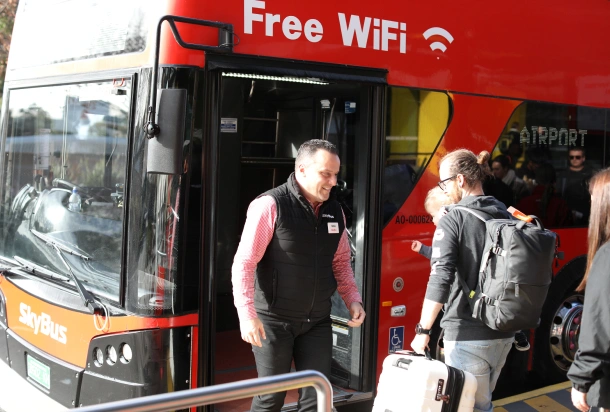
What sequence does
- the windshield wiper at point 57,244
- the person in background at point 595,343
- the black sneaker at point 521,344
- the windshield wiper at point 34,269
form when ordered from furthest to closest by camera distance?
1. the windshield wiper at point 34,269
2. the windshield wiper at point 57,244
3. the black sneaker at point 521,344
4. the person in background at point 595,343

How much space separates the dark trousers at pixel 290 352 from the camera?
3578 millimetres

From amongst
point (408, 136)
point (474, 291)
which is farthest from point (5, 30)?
point (474, 291)

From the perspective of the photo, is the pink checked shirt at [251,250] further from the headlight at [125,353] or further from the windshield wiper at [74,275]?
the windshield wiper at [74,275]

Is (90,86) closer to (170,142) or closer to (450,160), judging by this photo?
(170,142)

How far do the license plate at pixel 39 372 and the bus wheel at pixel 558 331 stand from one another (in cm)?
346

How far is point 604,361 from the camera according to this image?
9.07 feet

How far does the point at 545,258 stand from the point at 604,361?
75 cm

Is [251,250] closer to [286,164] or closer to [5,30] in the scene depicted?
[286,164]

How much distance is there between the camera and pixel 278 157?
6121 mm

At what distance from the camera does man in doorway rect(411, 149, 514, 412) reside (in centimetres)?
356

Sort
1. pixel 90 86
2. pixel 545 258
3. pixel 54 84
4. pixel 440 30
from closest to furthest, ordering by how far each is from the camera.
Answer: pixel 545 258 < pixel 90 86 < pixel 54 84 < pixel 440 30

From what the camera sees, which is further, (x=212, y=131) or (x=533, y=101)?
(x=533, y=101)

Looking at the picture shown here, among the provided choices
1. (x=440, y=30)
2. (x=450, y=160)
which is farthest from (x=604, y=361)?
(x=440, y=30)

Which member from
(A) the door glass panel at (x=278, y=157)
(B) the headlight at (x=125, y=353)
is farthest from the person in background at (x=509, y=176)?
(B) the headlight at (x=125, y=353)
